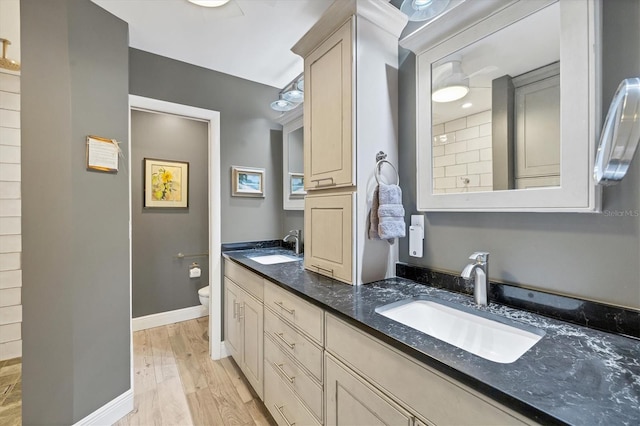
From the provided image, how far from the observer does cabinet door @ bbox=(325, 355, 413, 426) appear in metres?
0.83

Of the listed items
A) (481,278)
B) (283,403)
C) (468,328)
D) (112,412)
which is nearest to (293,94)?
(481,278)

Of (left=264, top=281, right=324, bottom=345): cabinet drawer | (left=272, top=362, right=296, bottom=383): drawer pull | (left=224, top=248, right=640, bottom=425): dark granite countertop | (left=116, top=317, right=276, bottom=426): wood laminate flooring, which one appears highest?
(left=224, top=248, right=640, bottom=425): dark granite countertop

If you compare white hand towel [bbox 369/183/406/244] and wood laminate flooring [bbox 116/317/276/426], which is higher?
white hand towel [bbox 369/183/406/244]

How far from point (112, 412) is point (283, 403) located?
1118 mm

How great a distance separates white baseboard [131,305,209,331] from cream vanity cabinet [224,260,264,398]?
1094 mm

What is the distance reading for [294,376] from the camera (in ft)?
4.34

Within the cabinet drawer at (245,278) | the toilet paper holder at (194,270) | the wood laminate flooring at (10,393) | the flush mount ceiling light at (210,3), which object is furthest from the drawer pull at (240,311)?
the flush mount ceiling light at (210,3)

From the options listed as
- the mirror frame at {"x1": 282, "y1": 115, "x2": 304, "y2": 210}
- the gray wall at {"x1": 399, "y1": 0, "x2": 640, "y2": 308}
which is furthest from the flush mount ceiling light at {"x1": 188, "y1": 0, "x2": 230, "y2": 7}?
the gray wall at {"x1": 399, "y1": 0, "x2": 640, "y2": 308}

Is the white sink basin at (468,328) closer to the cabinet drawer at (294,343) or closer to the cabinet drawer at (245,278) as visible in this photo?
the cabinet drawer at (294,343)

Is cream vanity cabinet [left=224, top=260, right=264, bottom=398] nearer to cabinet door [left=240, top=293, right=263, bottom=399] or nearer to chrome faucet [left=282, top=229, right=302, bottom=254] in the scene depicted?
cabinet door [left=240, top=293, right=263, bottom=399]

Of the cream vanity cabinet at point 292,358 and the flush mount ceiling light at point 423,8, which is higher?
the flush mount ceiling light at point 423,8

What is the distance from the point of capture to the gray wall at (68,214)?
4.55 feet

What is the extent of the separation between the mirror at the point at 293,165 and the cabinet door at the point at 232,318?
88 centimetres

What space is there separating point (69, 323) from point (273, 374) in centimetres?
114
